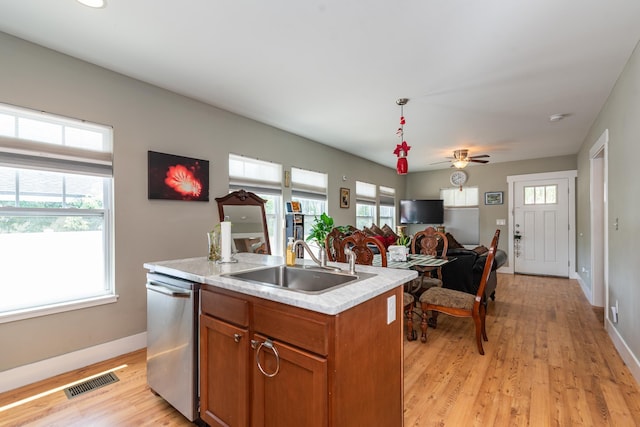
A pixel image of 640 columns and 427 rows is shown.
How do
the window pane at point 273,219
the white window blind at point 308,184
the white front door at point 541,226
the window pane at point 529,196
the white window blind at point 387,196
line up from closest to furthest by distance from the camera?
the window pane at point 273,219 < the white window blind at point 308,184 < the white front door at point 541,226 < the window pane at point 529,196 < the white window blind at point 387,196

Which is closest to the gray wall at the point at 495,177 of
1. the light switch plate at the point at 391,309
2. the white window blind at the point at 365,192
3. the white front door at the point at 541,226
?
the white front door at the point at 541,226

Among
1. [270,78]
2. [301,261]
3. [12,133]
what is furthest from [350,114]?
[12,133]

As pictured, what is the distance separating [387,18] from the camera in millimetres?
2023

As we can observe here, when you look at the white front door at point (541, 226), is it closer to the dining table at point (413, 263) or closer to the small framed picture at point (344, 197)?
the small framed picture at point (344, 197)

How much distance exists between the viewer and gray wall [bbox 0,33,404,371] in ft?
7.66

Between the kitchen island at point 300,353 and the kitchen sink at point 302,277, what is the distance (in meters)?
0.14

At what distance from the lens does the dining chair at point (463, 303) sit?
2.79 metres

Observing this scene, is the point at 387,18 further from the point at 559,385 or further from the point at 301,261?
the point at 559,385

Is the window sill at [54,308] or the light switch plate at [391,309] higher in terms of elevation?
the light switch plate at [391,309]

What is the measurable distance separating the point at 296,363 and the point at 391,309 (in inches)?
22.2

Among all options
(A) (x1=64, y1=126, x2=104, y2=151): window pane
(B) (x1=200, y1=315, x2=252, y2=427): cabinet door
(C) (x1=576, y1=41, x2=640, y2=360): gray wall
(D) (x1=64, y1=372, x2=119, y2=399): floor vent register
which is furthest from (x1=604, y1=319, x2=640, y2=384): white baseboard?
(A) (x1=64, y1=126, x2=104, y2=151): window pane

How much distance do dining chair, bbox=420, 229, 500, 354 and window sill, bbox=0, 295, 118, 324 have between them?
3013mm

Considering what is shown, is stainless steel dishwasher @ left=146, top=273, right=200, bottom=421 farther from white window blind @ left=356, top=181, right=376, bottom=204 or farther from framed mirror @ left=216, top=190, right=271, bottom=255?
white window blind @ left=356, top=181, right=376, bottom=204

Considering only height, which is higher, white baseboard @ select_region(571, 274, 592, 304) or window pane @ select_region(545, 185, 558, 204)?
window pane @ select_region(545, 185, 558, 204)
